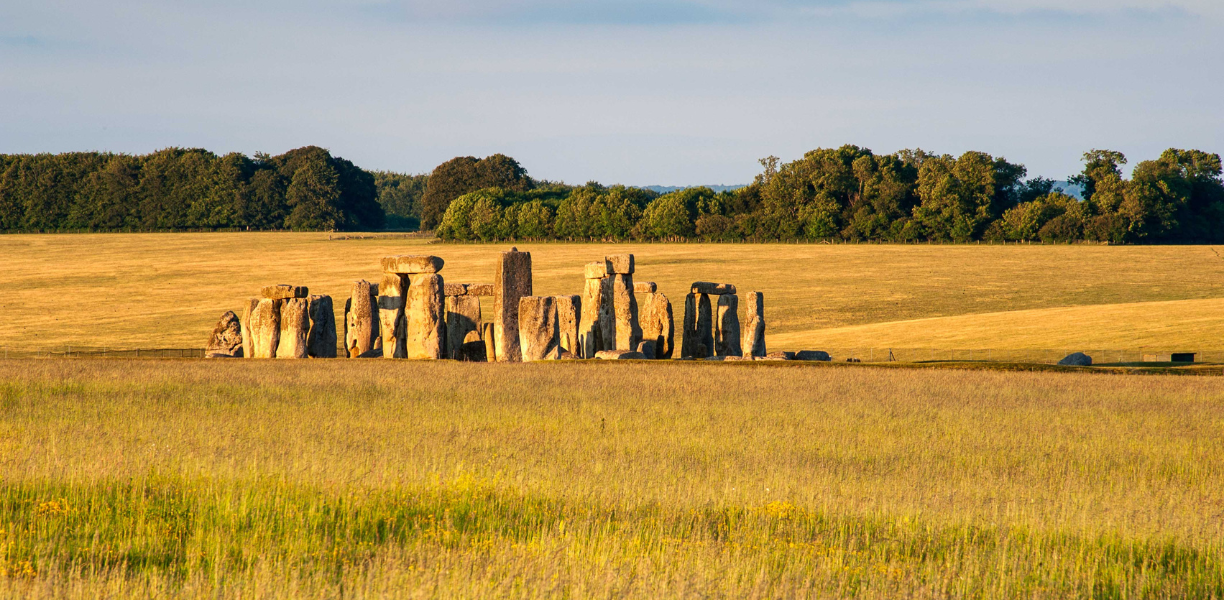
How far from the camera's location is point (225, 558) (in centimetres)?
770

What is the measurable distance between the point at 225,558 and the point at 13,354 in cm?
3021

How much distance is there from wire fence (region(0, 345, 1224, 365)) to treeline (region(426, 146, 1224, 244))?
49.4 meters

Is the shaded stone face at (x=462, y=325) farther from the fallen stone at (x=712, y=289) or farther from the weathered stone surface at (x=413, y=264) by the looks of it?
the fallen stone at (x=712, y=289)

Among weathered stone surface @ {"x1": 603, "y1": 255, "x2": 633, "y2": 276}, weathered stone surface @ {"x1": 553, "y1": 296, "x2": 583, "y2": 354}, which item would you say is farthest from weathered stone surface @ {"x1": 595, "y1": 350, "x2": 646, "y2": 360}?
weathered stone surface @ {"x1": 603, "y1": 255, "x2": 633, "y2": 276}

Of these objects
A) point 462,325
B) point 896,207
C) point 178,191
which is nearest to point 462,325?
point 462,325

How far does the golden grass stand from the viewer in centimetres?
759

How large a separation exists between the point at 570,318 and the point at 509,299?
1.61 meters

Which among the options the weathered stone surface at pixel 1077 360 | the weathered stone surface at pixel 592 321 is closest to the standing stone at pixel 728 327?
the weathered stone surface at pixel 592 321

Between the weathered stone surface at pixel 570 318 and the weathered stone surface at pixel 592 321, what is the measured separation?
0.45 m

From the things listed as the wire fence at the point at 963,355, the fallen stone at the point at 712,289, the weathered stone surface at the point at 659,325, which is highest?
the fallen stone at the point at 712,289

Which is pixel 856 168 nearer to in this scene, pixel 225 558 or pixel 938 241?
pixel 938 241

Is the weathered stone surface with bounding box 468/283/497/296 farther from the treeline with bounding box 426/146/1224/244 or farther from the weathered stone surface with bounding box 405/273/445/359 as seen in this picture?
the treeline with bounding box 426/146/1224/244

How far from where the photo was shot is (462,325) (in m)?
30.2

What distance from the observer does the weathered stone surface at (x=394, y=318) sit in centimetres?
2959
